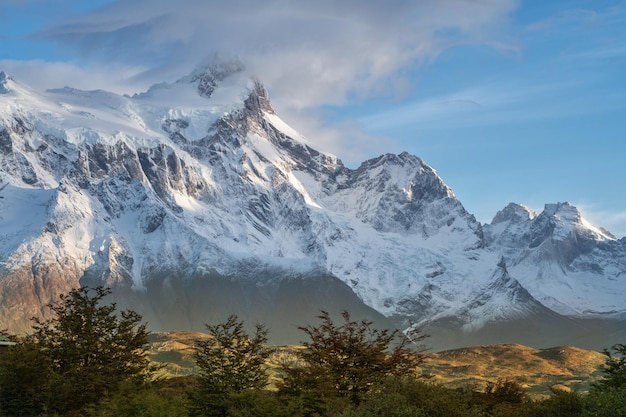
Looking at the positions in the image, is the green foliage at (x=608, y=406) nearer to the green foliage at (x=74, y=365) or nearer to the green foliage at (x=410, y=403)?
the green foliage at (x=410, y=403)

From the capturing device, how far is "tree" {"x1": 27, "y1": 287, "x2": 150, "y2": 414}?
85.8 m

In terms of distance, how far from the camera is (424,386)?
74.7 metres

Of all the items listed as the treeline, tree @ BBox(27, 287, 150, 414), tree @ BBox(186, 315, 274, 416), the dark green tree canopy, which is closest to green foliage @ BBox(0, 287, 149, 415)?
tree @ BBox(27, 287, 150, 414)

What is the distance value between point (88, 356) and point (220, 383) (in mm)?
16193

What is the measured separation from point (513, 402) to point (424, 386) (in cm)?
2199

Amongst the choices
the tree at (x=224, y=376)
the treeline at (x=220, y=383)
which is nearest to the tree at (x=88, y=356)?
the treeline at (x=220, y=383)

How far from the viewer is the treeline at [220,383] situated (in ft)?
249

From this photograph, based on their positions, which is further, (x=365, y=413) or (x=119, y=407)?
(x=119, y=407)

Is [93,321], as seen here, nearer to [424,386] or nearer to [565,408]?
[424,386]

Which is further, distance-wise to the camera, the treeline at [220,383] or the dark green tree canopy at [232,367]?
the dark green tree canopy at [232,367]

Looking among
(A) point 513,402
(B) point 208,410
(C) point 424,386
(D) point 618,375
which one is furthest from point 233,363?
(D) point 618,375

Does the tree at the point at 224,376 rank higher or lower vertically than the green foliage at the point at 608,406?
higher

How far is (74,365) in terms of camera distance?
8875 centimetres

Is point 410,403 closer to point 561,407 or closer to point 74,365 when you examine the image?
point 561,407
